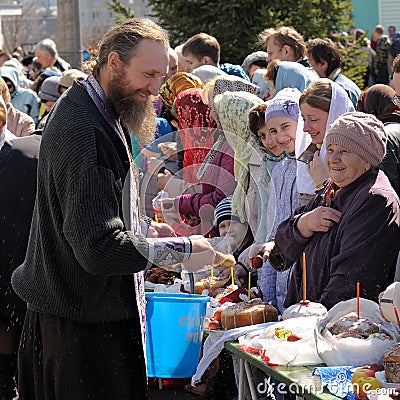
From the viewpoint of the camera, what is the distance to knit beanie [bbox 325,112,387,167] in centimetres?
396

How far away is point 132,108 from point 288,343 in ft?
3.63

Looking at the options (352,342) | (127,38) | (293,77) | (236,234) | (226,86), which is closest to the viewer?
(127,38)

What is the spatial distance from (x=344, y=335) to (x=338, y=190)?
892 mm

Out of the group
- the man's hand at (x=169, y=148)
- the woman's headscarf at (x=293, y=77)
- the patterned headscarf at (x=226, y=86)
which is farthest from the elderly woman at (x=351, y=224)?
the woman's headscarf at (x=293, y=77)

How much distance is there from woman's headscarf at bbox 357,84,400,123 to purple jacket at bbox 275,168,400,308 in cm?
135

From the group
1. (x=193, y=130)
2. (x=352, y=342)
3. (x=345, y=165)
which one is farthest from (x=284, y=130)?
(x=352, y=342)

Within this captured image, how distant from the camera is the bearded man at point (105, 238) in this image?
3.00m

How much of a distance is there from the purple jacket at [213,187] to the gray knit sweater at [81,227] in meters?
1.12

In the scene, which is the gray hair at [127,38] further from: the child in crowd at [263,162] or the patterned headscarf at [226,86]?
the patterned headscarf at [226,86]

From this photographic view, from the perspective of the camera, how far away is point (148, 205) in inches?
156

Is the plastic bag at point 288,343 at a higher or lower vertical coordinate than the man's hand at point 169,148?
lower

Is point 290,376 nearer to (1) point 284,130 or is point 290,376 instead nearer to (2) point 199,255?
(2) point 199,255

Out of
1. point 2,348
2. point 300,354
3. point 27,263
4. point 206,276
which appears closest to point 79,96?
point 27,263

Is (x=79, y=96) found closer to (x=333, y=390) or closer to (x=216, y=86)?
(x=333, y=390)
